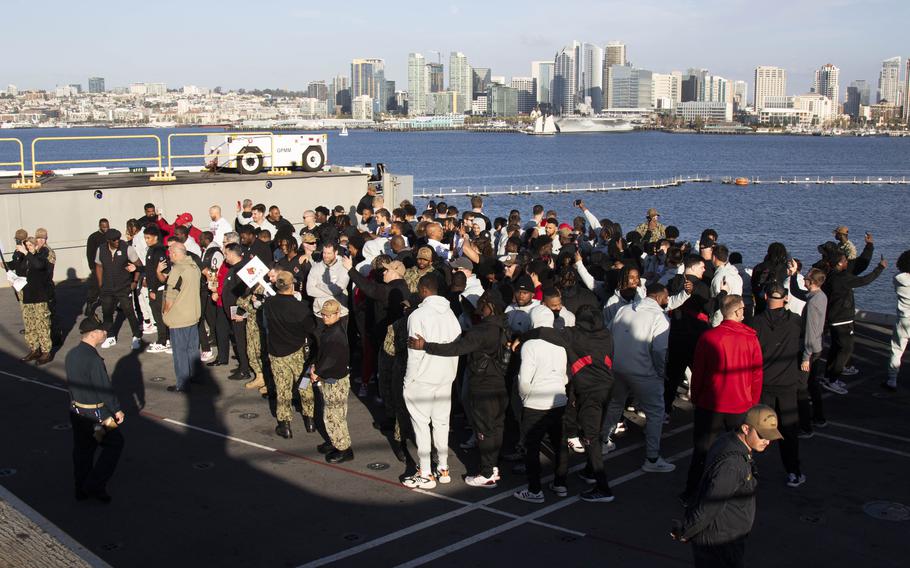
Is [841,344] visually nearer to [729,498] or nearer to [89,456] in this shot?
[729,498]

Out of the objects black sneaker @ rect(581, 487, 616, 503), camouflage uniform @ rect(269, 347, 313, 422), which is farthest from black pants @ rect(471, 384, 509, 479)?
camouflage uniform @ rect(269, 347, 313, 422)

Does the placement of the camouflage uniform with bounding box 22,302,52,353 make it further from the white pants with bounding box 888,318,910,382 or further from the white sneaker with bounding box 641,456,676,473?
the white pants with bounding box 888,318,910,382

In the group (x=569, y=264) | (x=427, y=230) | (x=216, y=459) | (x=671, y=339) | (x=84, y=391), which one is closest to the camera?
(x=84, y=391)

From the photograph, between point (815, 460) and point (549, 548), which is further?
point (815, 460)

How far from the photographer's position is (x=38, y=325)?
38.8ft

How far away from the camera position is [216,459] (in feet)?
28.3

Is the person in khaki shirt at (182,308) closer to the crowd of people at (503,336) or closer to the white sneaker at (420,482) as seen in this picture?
the crowd of people at (503,336)

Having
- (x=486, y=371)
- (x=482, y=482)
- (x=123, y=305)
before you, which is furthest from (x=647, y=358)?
(x=123, y=305)

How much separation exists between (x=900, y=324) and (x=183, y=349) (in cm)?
867

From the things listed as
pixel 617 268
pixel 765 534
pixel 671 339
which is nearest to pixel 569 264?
pixel 617 268

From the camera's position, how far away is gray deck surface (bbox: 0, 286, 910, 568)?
22.0ft

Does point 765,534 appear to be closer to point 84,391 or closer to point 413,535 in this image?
point 413,535

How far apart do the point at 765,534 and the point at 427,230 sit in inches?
231

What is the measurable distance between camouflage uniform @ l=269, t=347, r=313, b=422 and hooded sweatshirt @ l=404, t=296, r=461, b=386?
169cm
